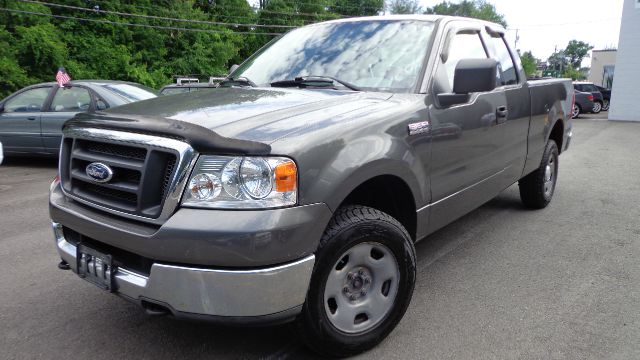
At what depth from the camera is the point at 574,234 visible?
4707mm

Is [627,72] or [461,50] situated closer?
[461,50]

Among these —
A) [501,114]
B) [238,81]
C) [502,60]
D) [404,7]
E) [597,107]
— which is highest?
[404,7]

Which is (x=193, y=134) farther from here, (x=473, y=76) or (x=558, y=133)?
(x=558, y=133)

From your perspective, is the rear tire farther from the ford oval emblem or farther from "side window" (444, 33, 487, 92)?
the ford oval emblem

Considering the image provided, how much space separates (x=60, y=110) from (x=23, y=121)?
691mm

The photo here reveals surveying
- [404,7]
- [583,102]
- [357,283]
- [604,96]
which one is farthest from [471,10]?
[357,283]

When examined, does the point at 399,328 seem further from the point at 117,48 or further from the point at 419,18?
the point at 117,48

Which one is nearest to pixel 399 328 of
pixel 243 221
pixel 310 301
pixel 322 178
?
pixel 310 301

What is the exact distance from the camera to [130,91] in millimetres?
8523

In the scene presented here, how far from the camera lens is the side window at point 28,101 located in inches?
338

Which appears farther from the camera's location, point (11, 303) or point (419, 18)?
point (419, 18)

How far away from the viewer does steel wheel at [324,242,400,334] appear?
2506 millimetres

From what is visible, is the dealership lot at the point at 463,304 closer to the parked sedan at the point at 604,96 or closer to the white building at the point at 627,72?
the white building at the point at 627,72

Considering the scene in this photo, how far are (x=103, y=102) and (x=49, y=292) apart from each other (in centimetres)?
521
